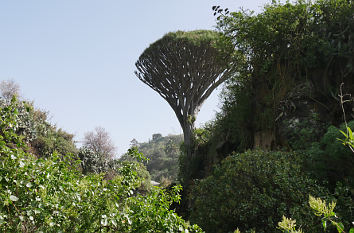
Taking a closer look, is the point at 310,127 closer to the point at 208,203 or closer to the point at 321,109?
the point at 321,109

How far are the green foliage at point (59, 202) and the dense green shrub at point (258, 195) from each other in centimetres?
199

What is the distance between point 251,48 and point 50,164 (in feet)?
21.4

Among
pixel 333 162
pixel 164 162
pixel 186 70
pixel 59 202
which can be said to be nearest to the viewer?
pixel 59 202

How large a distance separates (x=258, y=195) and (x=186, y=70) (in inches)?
340

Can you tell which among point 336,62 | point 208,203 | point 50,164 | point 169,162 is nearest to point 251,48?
point 336,62

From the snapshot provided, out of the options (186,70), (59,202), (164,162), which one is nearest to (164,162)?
(164,162)

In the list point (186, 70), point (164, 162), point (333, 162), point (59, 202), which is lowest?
point (59, 202)

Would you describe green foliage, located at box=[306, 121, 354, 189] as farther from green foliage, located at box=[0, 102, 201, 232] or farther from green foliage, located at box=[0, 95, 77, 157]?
green foliage, located at box=[0, 95, 77, 157]

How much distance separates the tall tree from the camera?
1166cm

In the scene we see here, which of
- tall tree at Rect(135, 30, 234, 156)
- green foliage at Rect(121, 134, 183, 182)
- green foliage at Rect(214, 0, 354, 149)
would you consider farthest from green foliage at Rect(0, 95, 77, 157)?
green foliage at Rect(121, 134, 183, 182)

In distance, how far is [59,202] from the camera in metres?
1.86

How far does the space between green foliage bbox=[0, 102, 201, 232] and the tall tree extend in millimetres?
9237

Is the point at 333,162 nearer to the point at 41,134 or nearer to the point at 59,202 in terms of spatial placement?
the point at 59,202

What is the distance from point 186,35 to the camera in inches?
464
